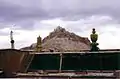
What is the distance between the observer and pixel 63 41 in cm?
2003

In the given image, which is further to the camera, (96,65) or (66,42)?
(66,42)

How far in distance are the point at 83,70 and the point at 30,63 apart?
87.9 inches

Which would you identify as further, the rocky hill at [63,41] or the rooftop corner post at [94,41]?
the rocky hill at [63,41]

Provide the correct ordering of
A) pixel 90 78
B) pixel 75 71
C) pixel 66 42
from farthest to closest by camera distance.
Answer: pixel 66 42
pixel 75 71
pixel 90 78

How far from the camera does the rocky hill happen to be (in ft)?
63.2

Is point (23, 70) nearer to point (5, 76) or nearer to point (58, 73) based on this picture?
point (5, 76)

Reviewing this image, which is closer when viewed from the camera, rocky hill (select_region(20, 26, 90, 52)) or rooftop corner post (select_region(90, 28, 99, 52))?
rooftop corner post (select_region(90, 28, 99, 52))

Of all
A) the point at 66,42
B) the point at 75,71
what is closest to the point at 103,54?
the point at 75,71

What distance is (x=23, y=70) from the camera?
13039 millimetres

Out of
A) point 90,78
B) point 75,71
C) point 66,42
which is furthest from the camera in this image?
point 66,42

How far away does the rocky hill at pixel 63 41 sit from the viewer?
1927 cm

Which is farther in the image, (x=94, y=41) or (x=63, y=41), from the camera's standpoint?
(x=63, y=41)

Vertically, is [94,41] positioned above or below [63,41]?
below

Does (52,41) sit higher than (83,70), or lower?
higher
